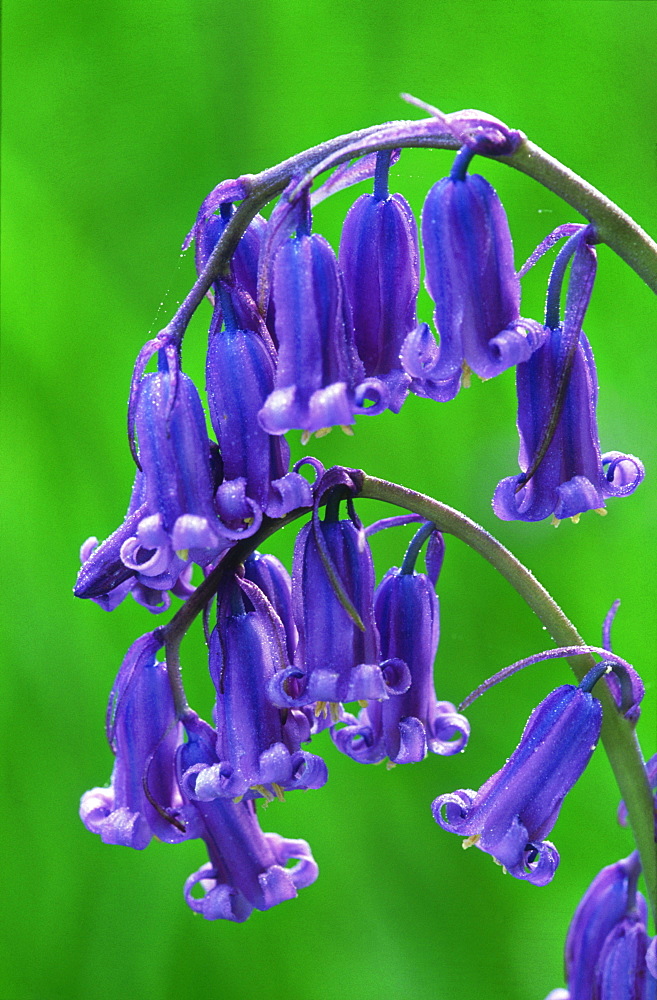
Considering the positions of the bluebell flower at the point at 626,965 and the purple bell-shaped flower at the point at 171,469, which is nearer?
the purple bell-shaped flower at the point at 171,469

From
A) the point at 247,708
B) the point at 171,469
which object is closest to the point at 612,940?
the point at 247,708

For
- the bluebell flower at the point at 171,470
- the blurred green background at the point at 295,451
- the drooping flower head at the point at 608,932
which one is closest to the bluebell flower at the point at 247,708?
the bluebell flower at the point at 171,470

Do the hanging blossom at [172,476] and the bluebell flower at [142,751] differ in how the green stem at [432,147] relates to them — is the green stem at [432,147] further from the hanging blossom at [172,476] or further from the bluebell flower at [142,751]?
the bluebell flower at [142,751]

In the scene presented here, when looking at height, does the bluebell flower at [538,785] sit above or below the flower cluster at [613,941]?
above

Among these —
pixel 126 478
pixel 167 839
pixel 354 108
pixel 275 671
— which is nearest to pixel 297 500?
pixel 275 671

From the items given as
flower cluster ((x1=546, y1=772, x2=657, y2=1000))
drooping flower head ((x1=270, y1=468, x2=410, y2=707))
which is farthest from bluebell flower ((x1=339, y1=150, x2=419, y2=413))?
flower cluster ((x1=546, y1=772, x2=657, y2=1000))

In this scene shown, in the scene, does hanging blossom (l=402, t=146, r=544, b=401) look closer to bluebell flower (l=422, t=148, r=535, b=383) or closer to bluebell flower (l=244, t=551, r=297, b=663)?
bluebell flower (l=422, t=148, r=535, b=383)

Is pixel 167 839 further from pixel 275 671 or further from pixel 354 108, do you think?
pixel 354 108
